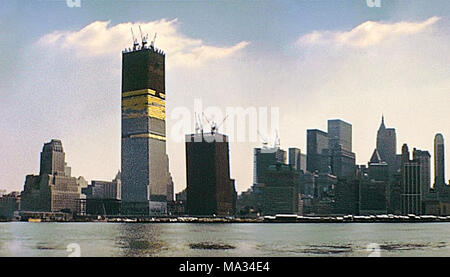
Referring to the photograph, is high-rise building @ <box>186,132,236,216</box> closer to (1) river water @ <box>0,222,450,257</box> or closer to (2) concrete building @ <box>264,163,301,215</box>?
(2) concrete building @ <box>264,163,301,215</box>

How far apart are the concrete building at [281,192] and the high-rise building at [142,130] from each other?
87.8ft

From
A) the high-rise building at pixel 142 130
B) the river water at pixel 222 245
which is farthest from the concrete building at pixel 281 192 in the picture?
the river water at pixel 222 245

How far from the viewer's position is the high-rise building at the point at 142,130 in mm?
125188

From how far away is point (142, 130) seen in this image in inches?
5002

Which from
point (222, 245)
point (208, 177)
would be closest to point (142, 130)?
point (208, 177)

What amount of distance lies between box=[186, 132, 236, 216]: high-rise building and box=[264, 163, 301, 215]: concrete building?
10378mm

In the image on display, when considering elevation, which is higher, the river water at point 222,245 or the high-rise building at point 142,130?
the high-rise building at point 142,130

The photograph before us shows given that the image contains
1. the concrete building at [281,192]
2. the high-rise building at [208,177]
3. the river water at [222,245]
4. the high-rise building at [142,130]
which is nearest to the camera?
the river water at [222,245]

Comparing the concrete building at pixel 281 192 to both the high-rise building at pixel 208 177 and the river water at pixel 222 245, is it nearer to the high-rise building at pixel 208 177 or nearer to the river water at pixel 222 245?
the high-rise building at pixel 208 177

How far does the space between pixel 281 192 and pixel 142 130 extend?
119 feet
